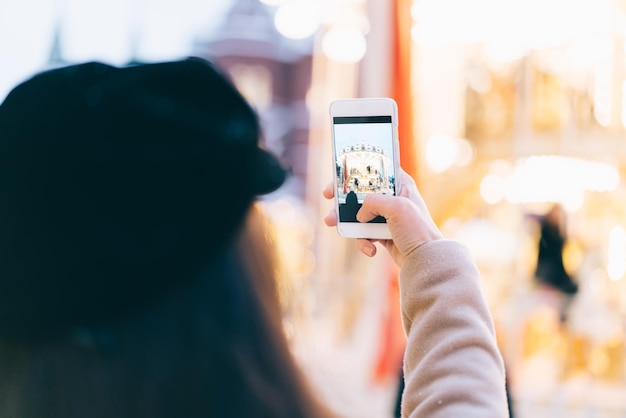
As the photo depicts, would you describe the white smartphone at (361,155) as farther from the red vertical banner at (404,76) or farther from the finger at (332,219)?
the red vertical banner at (404,76)

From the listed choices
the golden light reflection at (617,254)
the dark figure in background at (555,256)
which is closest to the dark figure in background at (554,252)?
the dark figure in background at (555,256)

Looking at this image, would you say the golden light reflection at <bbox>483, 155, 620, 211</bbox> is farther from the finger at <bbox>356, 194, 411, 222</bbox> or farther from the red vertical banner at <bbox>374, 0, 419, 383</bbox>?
the finger at <bbox>356, 194, 411, 222</bbox>

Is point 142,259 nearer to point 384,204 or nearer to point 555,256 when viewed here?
point 384,204

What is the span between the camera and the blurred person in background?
393 millimetres

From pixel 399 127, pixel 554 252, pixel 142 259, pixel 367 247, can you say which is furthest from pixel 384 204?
pixel 554 252

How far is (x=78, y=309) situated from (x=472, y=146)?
2.28 m

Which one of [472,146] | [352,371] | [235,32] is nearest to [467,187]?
[472,146]

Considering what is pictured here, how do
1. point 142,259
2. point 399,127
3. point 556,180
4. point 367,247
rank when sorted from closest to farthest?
point 142,259 < point 367,247 < point 399,127 < point 556,180

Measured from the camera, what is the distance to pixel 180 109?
1.38 ft

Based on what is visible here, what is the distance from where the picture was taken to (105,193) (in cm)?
40

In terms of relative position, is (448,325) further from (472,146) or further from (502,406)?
Answer: (472,146)

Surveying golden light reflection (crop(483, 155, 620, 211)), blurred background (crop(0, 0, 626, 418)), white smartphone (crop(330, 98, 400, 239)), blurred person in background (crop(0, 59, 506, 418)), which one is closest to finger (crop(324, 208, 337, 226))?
white smartphone (crop(330, 98, 400, 239))

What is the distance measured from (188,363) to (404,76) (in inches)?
82.2

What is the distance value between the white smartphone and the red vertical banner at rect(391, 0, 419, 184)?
168 centimetres
